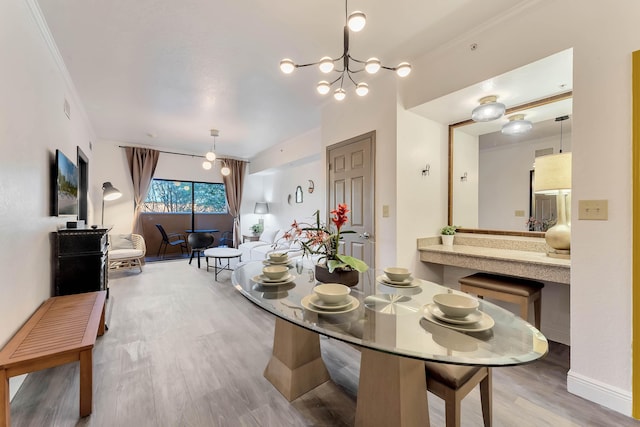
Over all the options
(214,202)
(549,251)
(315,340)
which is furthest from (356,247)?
(214,202)

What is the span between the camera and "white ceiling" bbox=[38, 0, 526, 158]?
192 centimetres

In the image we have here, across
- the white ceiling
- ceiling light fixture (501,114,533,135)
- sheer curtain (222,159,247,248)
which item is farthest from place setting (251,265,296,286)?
sheer curtain (222,159,247,248)

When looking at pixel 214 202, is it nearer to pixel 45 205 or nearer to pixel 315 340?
pixel 45 205

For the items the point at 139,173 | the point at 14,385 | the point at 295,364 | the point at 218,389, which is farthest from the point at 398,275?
the point at 139,173

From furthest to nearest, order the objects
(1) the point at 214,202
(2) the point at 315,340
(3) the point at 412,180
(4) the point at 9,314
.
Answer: (1) the point at 214,202
(3) the point at 412,180
(2) the point at 315,340
(4) the point at 9,314

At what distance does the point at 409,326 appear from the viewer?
1075 mm

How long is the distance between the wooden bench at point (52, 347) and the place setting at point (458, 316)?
6.15 feet

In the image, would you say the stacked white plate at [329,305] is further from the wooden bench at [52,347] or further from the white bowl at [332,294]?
the wooden bench at [52,347]

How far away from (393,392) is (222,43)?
9.39ft

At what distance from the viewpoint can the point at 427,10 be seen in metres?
1.94

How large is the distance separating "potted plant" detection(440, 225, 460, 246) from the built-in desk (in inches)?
2.5

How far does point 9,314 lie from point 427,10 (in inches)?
136

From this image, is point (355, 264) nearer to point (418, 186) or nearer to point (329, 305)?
point (329, 305)

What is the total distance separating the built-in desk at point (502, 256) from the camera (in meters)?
1.91
